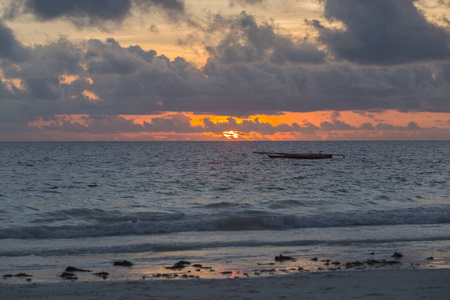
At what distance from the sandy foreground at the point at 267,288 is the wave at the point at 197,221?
10.6 m

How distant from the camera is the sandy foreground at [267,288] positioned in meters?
12.2

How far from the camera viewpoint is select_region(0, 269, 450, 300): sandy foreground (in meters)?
12.2

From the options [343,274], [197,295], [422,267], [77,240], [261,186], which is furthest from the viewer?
[261,186]

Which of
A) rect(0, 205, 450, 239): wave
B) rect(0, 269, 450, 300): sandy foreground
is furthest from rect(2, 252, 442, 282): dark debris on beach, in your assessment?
rect(0, 205, 450, 239): wave

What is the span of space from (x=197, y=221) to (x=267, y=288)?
1456 cm

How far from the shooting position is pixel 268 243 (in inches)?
836

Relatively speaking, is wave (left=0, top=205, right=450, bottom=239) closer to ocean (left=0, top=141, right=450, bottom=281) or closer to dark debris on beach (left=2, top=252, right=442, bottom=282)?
ocean (left=0, top=141, right=450, bottom=281)

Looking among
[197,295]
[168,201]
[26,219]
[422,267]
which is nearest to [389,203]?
[168,201]

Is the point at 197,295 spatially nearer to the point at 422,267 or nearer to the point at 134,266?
the point at 134,266

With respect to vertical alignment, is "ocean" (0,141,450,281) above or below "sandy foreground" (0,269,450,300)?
below

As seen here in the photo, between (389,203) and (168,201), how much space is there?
16873 mm

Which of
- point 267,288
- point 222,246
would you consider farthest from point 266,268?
point 222,246

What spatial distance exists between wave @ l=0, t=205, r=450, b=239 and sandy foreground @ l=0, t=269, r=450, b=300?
10.6m

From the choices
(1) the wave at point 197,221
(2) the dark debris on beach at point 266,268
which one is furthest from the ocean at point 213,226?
(2) the dark debris on beach at point 266,268
